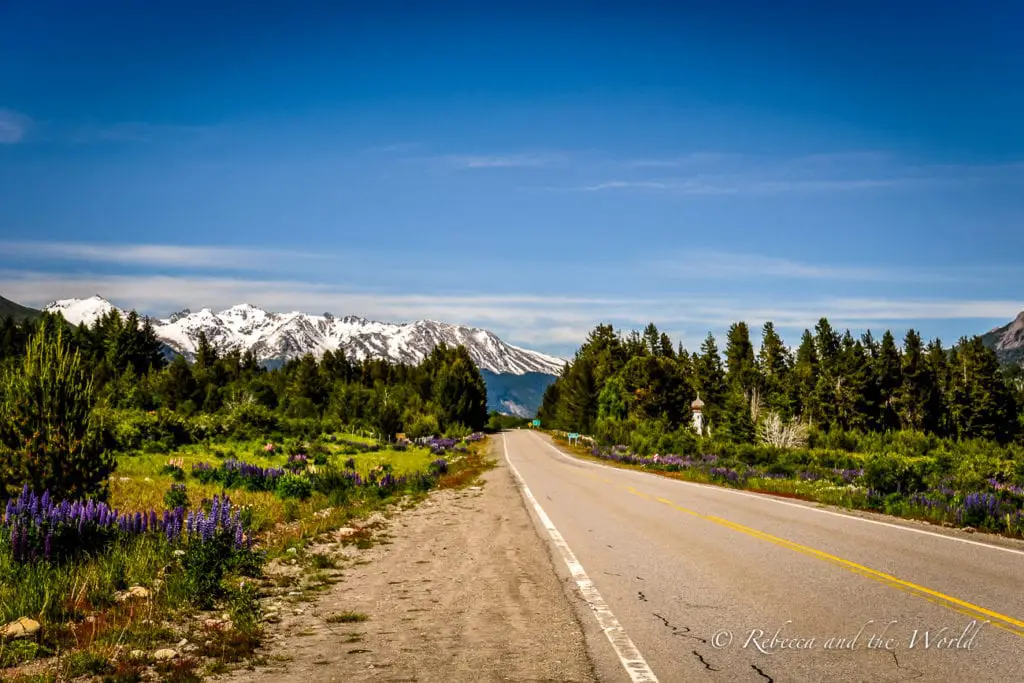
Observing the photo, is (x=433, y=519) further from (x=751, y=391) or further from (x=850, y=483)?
(x=751, y=391)

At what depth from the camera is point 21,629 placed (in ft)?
20.5

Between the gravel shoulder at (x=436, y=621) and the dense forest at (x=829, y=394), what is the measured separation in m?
45.9

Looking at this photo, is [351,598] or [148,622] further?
[351,598]

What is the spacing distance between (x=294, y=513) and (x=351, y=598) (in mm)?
7499

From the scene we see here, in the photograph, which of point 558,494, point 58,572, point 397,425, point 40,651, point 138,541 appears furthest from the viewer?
point 397,425

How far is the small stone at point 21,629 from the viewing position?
244 inches

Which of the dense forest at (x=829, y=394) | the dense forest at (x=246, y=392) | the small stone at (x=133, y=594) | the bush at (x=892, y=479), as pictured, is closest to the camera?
the small stone at (x=133, y=594)

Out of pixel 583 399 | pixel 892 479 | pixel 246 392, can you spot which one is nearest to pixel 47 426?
pixel 892 479

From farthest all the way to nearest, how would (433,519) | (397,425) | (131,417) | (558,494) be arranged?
(397,425) → (131,417) → (558,494) → (433,519)

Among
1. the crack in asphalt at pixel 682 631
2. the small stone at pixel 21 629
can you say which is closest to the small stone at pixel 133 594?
the small stone at pixel 21 629

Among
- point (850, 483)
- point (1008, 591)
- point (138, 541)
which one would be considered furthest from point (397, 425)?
point (1008, 591)

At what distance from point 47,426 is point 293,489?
943 cm

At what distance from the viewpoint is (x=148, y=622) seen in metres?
6.91

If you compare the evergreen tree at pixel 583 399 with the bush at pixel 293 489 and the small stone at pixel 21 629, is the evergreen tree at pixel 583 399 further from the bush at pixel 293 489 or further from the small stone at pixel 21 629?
the small stone at pixel 21 629
